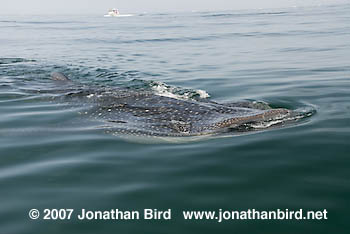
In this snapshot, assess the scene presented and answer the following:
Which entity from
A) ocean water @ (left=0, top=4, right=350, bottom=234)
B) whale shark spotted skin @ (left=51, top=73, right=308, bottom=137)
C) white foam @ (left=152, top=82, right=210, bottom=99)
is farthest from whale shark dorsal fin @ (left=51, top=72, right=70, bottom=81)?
whale shark spotted skin @ (left=51, top=73, right=308, bottom=137)

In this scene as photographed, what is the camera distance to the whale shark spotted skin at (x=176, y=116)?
24.1 feet

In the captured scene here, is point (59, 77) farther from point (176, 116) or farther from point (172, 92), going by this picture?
point (176, 116)

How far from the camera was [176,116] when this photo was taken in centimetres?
795

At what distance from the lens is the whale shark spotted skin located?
7.36 metres

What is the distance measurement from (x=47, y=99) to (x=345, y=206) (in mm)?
8125

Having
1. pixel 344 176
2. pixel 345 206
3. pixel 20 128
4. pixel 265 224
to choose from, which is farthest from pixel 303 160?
pixel 20 128

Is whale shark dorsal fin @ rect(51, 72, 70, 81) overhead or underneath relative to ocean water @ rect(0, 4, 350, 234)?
overhead

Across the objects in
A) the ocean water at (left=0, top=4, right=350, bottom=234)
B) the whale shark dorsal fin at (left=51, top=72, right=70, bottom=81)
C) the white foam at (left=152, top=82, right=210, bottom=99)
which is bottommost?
the ocean water at (left=0, top=4, right=350, bottom=234)

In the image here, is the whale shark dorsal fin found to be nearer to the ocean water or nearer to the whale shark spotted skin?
the ocean water

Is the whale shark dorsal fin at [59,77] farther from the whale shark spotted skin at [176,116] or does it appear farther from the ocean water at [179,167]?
the whale shark spotted skin at [176,116]

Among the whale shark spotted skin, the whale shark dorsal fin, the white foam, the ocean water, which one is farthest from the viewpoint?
the whale shark dorsal fin

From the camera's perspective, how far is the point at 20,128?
26.8ft

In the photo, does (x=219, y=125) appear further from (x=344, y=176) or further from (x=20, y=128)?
(x=20, y=128)

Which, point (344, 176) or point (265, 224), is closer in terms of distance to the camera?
point (265, 224)
